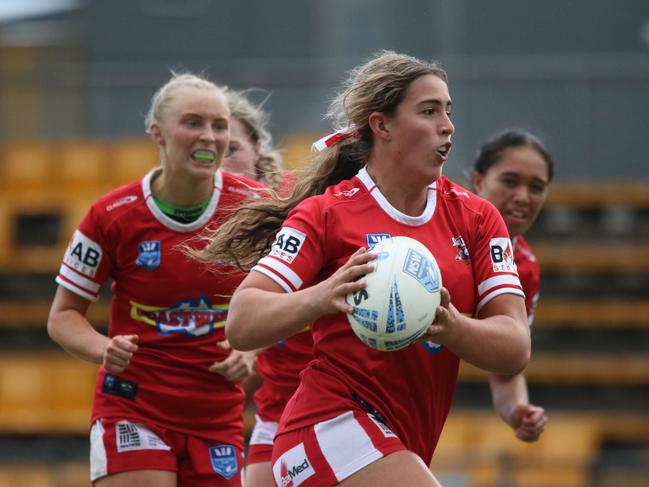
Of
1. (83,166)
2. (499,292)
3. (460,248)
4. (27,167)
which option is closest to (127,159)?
(83,166)

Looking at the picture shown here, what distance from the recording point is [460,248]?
4.13 meters

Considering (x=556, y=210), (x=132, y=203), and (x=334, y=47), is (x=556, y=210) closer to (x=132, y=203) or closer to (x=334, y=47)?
(x=334, y=47)

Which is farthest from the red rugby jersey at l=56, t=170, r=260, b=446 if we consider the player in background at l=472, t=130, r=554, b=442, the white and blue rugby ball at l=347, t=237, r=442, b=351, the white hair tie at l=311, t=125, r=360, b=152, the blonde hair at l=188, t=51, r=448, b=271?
the white and blue rugby ball at l=347, t=237, r=442, b=351

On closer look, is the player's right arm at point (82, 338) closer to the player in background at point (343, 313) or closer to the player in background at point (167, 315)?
the player in background at point (167, 315)

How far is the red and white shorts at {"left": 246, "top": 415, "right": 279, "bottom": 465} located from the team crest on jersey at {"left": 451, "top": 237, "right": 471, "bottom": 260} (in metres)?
1.88

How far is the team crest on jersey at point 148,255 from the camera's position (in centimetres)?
530

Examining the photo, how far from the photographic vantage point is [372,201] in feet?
13.5

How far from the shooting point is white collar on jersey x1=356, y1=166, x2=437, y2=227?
409 cm

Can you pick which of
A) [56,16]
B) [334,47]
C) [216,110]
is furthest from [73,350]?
[56,16]

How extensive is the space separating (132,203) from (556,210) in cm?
783

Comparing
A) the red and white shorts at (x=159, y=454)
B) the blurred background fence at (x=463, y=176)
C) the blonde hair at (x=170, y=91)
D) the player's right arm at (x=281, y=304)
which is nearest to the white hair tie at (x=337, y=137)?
the player's right arm at (x=281, y=304)

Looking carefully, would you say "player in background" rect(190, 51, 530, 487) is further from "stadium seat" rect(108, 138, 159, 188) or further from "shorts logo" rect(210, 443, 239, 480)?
"stadium seat" rect(108, 138, 159, 188)

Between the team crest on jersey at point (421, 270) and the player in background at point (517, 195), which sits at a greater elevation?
the player in background at point (517, 195)

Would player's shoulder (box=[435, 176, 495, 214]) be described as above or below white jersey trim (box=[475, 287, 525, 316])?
above
